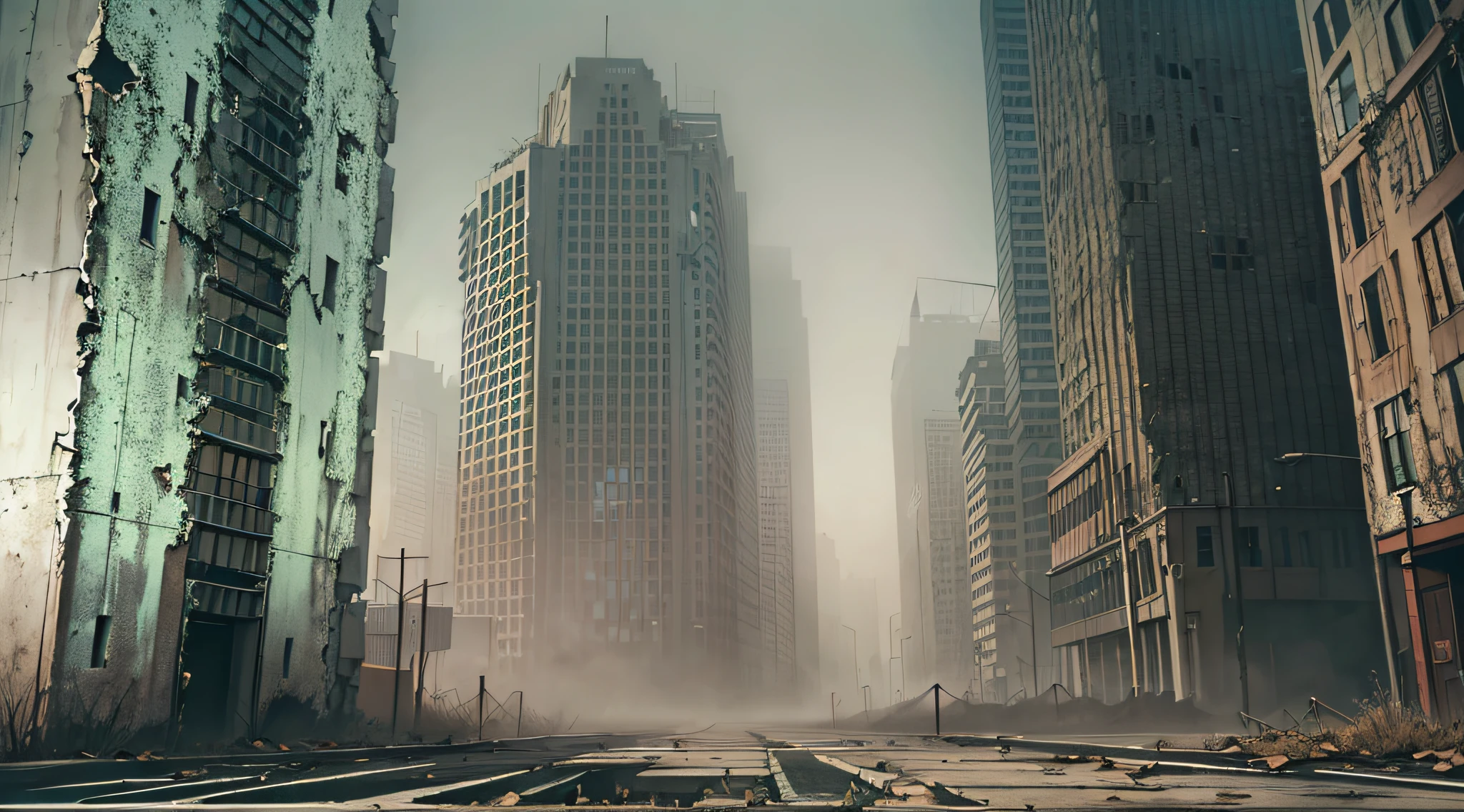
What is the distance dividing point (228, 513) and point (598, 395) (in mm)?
122227

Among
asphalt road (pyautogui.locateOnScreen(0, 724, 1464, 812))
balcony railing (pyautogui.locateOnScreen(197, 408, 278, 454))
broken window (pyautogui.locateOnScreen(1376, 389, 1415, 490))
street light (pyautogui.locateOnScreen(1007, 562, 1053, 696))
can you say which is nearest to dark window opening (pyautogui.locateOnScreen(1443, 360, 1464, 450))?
broken window (pyautogui.locateOnScreen(1376, 389, 1415, 490))

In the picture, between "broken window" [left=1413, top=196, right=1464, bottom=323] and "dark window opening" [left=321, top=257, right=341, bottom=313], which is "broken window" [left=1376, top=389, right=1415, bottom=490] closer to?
"broken window" [left=1413, top=196, right=1464, bottom=323]

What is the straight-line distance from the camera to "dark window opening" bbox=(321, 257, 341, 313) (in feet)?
139

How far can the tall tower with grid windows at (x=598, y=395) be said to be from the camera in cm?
15225

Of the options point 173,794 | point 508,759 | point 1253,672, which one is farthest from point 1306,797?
point 1253,672

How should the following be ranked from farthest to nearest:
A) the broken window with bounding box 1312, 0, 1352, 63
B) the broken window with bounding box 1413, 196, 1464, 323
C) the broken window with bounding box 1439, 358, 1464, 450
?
the broken window with bounding box 1312, 0, 1352, 63 < the broken window with bounding box 1413, 196, 1464, 323 < the broken window with bounding box 1439, 358, 1464, 450

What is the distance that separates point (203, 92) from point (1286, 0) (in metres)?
66.5

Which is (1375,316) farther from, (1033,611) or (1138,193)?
(1033,611)

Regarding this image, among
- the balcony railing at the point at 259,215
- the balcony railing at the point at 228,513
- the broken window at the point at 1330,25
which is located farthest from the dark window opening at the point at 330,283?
the broken window at the point at 1330,25

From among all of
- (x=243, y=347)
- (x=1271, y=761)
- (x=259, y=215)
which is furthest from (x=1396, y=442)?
(x=259, y=215)

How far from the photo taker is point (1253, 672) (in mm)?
61156

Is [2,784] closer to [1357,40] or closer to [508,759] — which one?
[508,759]

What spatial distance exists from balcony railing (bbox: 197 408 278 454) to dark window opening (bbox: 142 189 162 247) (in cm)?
572

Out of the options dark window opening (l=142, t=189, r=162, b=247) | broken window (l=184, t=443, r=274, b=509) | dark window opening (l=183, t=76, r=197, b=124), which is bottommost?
broken window (l=184, t=443, r=274, b=509)
